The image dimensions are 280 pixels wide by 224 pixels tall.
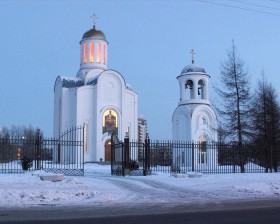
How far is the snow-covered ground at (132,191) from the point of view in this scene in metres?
14.6

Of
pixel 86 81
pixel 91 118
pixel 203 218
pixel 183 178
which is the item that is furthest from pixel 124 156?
pixel 86 81

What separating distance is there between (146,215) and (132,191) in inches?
229

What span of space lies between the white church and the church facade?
6027mm

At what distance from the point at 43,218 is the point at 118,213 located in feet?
6.94

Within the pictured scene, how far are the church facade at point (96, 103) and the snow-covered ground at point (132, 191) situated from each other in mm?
27274

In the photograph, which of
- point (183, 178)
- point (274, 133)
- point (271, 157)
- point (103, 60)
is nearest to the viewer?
point (183, 178)

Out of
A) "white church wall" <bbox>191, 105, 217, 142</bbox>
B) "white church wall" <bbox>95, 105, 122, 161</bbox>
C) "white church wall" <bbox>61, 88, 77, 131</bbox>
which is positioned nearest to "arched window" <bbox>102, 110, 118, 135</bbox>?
"white church wall" <bbox>95, 105, 122, 161</bbox>

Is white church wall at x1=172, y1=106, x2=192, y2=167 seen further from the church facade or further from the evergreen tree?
the evergreen tree

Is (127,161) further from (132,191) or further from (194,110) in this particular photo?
(194,110)

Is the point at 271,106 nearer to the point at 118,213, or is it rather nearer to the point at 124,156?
the point at 124,156

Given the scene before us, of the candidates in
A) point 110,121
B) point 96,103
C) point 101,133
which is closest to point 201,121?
point 110,121

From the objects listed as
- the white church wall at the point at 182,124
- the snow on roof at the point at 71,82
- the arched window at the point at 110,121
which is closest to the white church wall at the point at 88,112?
the arched window at the point at 110,121

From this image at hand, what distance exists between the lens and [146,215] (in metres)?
11.6

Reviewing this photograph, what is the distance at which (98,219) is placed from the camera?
35.2ft
